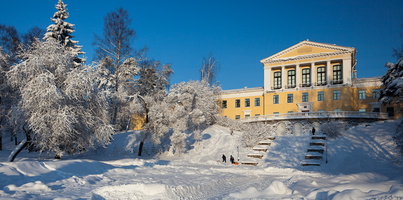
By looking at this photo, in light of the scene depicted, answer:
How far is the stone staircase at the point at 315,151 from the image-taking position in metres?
29.8

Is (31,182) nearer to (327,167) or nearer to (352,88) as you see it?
(327,167)

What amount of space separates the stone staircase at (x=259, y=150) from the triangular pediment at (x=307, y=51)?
65.0ft

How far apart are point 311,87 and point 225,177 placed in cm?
3545

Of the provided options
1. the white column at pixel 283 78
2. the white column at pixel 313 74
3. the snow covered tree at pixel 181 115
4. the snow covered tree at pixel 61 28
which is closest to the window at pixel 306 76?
the white column at pixel 313 74

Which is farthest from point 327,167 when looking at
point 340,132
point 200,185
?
point 200,185

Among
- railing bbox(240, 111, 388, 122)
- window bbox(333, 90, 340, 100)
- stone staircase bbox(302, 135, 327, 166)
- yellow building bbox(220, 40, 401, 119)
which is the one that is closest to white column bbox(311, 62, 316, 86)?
yellow building bbox(220, 40, 401, 119)

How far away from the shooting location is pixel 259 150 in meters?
35.1

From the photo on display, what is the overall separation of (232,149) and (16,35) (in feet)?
88.9

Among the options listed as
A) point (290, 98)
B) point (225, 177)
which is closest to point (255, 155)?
point (225, 177)

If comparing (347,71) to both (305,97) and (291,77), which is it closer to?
(305,97)

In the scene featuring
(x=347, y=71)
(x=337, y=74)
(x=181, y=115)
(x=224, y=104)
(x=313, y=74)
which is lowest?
(x=181, y=115)

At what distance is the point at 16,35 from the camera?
124ft

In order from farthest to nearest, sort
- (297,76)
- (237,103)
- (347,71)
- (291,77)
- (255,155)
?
(237,103)
(291,77)
(297,76)
(347,71)
(255,155)

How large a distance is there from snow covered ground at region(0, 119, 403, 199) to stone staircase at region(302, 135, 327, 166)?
22.9 inches
